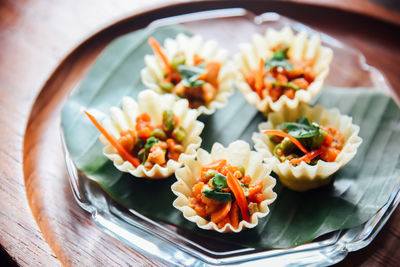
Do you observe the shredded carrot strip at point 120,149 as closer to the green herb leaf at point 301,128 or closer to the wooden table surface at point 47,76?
the wooden table surface at point 47,76

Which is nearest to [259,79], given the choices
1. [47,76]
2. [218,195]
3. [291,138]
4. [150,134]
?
[291,138]

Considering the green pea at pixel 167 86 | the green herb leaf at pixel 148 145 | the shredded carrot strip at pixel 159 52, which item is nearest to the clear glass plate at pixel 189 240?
the green herb leaf at pixel 148 145

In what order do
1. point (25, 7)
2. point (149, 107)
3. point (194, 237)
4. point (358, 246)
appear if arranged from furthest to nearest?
point (25, 7) → point (149, 107) → point (194, 237) → point (358, 246)

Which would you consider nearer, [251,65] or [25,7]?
[251,65]

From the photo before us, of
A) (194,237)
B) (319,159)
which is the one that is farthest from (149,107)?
(319,159)

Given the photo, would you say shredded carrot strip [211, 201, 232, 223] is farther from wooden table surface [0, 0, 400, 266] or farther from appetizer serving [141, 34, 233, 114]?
appetizer serving [141, 34, 233, 114]

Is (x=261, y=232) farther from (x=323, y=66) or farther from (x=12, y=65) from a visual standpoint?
(x=12, y=65)

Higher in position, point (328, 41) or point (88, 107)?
point (328, 41)
